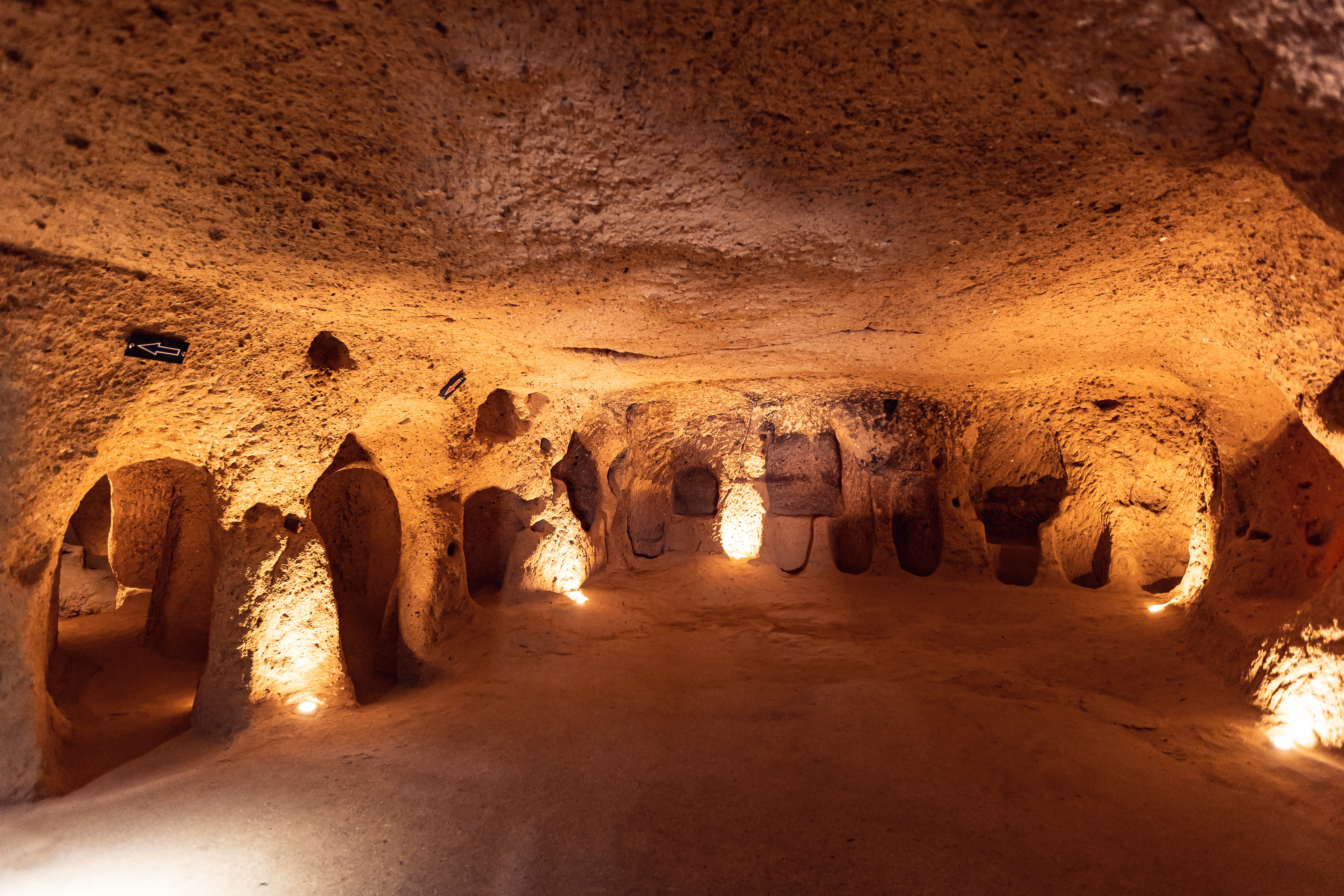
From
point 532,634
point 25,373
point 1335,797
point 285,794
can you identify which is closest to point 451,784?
point 285,794

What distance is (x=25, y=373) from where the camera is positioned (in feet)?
9.98

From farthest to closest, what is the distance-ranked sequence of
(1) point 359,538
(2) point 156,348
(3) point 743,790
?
(1) point 359,538 → (2) point 156,348 → (3) point 743,790

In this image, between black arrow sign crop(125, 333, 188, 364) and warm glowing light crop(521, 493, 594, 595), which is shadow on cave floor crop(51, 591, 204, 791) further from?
warm glowing light crop(521, 493, 594, 595)

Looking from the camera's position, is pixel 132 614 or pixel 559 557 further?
pixel 132 614

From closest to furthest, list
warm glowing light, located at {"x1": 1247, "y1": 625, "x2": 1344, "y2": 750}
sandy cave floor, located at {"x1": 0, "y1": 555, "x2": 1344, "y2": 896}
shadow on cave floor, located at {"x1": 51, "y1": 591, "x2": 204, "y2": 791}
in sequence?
sandy cave floor, located at {"x1": 0, "y1": 555, "x2": 1344, "y2": 896} → warm glowing light, located at {"x1": 1247, "y1": 625, "x2": 1344, "y2": 750} → shadow on cave floor, located at {"x1": 51, "y1": 591, "x2": 204, "y2": 791}

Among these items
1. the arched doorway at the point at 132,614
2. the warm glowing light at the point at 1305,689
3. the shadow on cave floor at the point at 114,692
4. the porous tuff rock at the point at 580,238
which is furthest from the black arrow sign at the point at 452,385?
the warm glowing light at the point at 1305,689

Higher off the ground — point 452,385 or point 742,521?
point 452,385

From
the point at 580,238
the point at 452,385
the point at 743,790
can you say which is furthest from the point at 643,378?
the point at 743,790

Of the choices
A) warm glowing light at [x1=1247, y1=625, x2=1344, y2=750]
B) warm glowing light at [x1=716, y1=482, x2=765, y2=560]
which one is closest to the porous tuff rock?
warm glowing light at [x1=1247, y1=625, x2=1344, y2=750]

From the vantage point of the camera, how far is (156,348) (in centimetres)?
346

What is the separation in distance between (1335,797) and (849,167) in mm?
3125

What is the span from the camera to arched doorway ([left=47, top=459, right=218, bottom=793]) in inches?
163

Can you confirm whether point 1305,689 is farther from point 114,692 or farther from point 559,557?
point 114,692

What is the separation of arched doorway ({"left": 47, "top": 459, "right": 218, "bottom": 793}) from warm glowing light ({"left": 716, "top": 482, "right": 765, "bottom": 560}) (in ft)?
15.8
